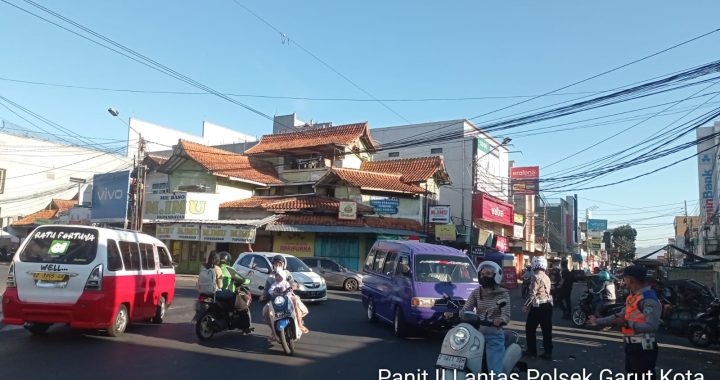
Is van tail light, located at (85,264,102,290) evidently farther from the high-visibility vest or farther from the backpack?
the high-visibility vest

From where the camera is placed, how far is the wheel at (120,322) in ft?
28.7

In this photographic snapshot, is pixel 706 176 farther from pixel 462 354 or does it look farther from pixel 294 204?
pixel 462 354

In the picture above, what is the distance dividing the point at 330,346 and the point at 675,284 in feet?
37.5

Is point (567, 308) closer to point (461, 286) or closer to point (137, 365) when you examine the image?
point (461, 286)

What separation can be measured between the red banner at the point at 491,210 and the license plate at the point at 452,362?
A: 28.2 m

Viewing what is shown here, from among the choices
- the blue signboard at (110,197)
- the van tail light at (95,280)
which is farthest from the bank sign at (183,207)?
the van tail light at (95,280)

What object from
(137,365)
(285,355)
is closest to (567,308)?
(285,355)

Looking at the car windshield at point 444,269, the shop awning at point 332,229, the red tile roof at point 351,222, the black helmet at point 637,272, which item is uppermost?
the red tile roof at point 351,222

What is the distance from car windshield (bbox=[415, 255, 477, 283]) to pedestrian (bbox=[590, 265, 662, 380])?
542 centimetres

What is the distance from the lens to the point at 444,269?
11031 mm

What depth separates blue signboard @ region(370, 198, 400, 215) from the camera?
98.2 ft

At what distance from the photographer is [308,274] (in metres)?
16.8

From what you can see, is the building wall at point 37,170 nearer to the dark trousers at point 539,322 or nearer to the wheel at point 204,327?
the wheel at point 204,327

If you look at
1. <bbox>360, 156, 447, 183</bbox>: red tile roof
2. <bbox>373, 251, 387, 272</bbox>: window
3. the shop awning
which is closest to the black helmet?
<bbox>373, 251, 387, 272</bbox>: window
